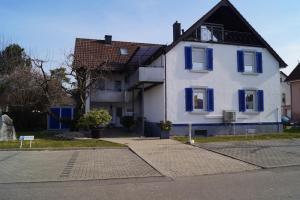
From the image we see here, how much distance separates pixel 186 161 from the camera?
1260cm

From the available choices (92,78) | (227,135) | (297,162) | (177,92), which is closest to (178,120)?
(177,92)

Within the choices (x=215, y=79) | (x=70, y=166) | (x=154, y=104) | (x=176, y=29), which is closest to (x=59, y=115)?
(x=154, y=104)

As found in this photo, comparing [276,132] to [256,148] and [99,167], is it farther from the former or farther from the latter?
[99,167]

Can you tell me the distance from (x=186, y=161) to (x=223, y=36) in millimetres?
13626

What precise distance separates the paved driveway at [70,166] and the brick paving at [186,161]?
1.63 feet

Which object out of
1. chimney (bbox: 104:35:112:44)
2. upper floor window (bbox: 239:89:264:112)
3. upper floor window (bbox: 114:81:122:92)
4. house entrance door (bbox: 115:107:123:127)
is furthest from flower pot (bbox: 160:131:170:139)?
chimney (bbox: 104:35:112:44)

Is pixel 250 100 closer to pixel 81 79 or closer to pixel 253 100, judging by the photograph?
pixel 253 100

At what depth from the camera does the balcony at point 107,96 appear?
2715 cm

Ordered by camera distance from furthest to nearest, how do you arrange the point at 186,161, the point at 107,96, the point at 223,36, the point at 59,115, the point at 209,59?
the point at 59,115, the point at 107,96, the point at 223,36, the point at 209,59, the point at 186,161

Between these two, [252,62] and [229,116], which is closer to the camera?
[229,116]

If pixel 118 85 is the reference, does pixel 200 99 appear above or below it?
below

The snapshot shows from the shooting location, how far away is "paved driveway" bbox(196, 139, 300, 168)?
40.0 ft

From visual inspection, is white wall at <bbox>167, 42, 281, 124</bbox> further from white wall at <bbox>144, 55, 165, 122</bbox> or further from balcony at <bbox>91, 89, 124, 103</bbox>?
balcony at <bbox>91, 89, 124, 103</bbox>

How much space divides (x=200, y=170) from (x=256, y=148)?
610 cm
